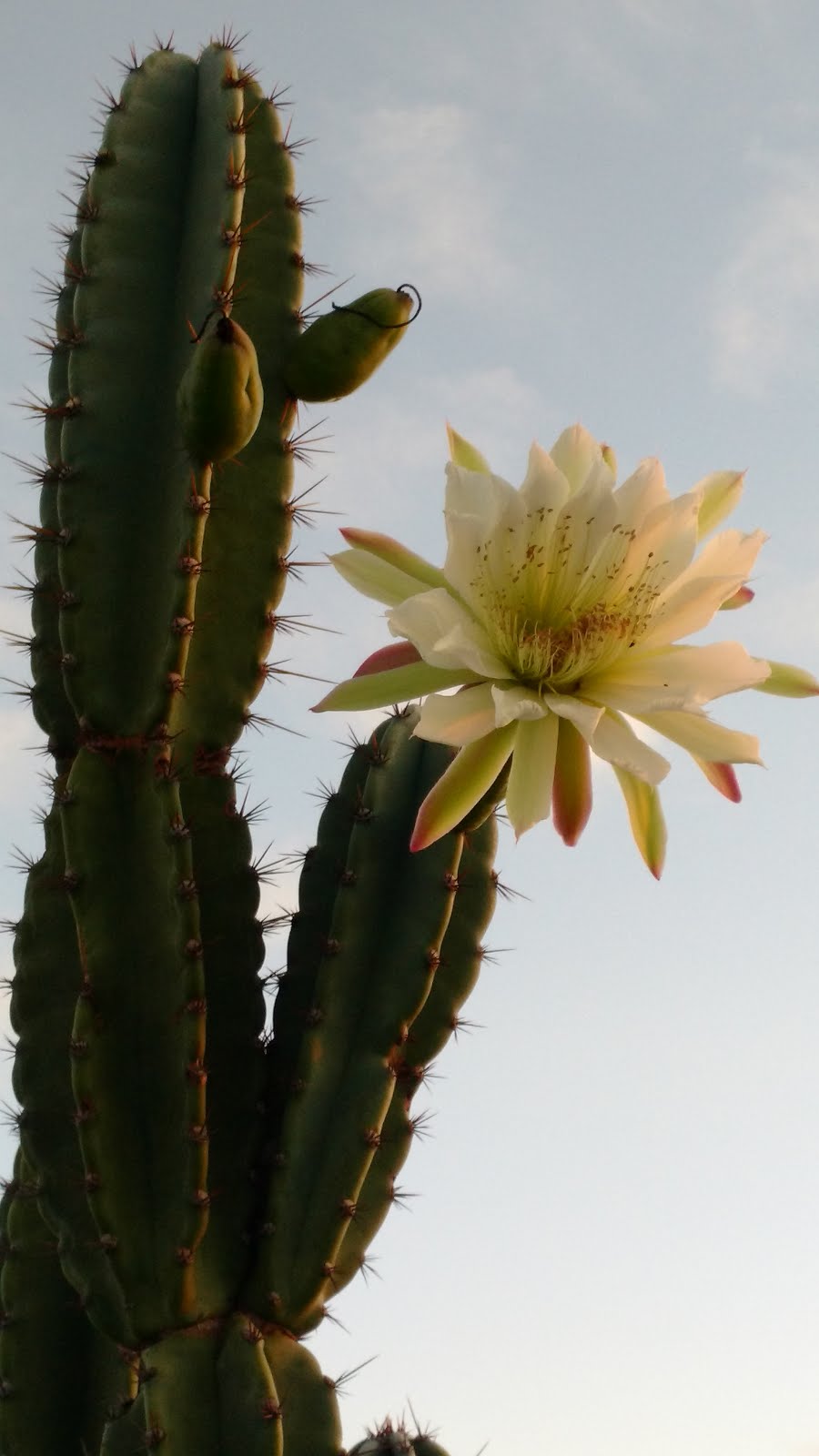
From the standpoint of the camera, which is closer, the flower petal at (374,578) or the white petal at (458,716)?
the white petal at (458,716)

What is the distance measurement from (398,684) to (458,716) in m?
0.10

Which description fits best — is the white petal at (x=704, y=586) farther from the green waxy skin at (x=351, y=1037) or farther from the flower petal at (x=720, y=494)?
the green waxy skin at (x=351, y=1037)

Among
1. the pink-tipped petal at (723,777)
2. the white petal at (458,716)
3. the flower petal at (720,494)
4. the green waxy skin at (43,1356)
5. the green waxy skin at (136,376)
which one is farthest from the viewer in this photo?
the green waxy skin at (43,1356)

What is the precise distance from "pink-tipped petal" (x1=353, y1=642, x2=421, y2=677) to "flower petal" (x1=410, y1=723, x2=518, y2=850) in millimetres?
116

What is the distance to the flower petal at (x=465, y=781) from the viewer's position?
1.32m

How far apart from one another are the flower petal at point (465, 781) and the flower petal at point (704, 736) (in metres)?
0.13

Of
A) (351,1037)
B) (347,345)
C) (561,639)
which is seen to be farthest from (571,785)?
(347,345)

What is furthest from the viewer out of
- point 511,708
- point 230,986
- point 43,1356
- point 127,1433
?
point 43,1356

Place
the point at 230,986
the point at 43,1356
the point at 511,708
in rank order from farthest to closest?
the point at 43,1356, the point at 230,986, the point at 511,708

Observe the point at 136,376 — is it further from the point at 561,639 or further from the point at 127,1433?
the point at 127,1433

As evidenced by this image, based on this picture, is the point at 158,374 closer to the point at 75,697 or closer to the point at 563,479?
the point at 75,697

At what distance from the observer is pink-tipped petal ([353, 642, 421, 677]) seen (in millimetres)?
1387

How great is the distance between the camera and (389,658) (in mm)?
1396

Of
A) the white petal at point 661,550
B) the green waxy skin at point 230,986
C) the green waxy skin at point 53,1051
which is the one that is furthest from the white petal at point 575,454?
the green waxy skin at point 53,1051
